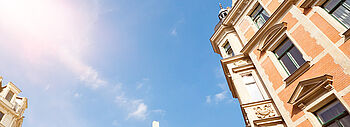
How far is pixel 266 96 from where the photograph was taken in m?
10.8

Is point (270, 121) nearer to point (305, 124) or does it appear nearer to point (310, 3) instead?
point (305, 124)

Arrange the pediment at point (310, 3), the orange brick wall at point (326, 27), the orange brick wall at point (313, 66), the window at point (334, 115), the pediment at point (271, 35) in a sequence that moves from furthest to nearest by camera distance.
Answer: the pediment at point (271, 35)
the pediment at point (310, 3)
the orange brick wall at point (326, 27)
the orange brick wall at point (313, 66)
the window at point (334, 115)

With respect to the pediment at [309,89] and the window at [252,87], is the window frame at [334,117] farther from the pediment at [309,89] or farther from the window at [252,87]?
the window at [252,87]

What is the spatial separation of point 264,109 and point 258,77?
2.28 meters

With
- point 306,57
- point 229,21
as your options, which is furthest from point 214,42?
point 306,57

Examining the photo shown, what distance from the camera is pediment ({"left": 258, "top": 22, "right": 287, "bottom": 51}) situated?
35.7 ft

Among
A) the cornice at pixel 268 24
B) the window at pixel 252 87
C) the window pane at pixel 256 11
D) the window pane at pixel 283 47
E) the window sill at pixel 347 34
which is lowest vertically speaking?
the window sill at pixel 347 34

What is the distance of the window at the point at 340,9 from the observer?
8385 mm

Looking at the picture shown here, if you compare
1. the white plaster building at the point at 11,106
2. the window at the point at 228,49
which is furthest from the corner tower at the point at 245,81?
the white plaster building at the point at 11,106

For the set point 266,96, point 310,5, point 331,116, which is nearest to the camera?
point 331,116

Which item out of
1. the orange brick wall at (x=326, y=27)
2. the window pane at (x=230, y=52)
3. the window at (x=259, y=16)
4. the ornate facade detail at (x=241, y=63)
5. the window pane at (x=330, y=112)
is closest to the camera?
the window pane at (x=330, y=112)

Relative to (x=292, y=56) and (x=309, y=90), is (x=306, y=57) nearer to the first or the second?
(x=292, y=56)

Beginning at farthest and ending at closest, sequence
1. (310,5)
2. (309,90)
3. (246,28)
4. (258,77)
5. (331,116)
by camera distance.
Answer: (246,28)
(258,77)
(310,5)
(309,90)
(331,116)

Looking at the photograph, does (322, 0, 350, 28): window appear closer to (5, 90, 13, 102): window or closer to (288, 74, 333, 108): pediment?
(288, 74, 333, 108): pediment
